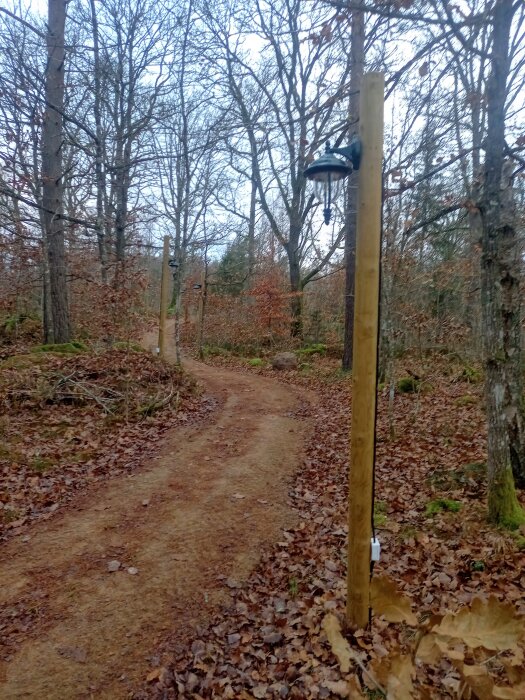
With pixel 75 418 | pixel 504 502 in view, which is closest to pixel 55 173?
pixel 75 418

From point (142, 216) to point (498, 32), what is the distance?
13517 millimetres

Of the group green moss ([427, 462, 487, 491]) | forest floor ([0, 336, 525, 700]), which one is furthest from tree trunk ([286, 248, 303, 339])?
green moss ([427, 462, 487, 491])

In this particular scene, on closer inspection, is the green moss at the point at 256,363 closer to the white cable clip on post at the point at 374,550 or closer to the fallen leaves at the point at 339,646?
the white cable clip on post at the point at 374,550

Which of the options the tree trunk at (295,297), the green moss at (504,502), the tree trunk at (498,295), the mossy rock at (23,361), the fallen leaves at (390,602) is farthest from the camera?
the tree trunk at (295,297)

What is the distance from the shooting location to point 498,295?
427 cm

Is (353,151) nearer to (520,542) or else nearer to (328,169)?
(328,169)

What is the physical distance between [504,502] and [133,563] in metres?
3.63

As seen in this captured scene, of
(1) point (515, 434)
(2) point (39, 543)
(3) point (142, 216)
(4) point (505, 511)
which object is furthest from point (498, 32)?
(3) point (142, 216)

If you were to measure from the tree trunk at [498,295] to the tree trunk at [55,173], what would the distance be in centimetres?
824

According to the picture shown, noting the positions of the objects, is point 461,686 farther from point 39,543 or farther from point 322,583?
point 39,543

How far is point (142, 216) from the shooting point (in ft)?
51.5

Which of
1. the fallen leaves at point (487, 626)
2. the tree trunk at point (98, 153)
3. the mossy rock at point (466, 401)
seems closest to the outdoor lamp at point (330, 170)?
the fallen leaves at point (487, 626)

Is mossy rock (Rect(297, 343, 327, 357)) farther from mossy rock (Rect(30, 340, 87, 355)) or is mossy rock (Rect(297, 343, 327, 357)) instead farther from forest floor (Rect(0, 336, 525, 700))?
forest floor (Rect(0, 336, 525, 700))

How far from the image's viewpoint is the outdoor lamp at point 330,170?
271 centimetres
